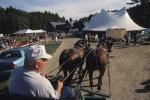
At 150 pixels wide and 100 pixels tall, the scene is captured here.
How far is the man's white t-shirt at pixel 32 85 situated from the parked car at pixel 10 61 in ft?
38.0

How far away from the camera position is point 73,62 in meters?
13.7

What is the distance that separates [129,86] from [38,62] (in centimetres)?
913

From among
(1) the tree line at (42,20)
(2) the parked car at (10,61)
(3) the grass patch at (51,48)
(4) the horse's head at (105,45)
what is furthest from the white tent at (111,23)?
(1) the tree line at (42,20)

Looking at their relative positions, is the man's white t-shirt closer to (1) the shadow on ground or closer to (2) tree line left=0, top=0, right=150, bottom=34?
(1) the shadow on ground

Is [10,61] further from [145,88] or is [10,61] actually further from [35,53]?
[35,53]

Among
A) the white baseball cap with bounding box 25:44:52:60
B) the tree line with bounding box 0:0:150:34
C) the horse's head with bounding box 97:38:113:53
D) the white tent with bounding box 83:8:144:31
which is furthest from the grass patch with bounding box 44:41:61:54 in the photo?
the tree line with bounding box 0:0:150:34

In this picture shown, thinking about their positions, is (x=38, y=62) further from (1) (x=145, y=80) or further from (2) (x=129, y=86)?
(1) (x=145, y=80)

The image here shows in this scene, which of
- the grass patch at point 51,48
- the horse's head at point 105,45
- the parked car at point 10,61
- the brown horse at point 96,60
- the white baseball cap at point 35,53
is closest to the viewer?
the white baseball cap at point 35,53

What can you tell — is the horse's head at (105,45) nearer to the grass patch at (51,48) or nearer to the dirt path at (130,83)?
the dirt path at (130,83)

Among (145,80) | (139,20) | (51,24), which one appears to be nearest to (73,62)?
(145,80)

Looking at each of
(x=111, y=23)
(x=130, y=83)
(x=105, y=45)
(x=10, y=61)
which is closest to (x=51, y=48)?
(x=111, y=23)

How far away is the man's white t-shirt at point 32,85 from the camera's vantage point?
5.30m

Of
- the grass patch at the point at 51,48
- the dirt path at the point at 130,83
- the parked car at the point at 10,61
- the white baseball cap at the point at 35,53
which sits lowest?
the grass patch at the point at 51,48

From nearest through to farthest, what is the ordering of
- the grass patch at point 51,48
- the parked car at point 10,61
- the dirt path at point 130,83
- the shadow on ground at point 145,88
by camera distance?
the dirt path at point 130,83 → the shadow on ground at point 145,88 → the parked car at point 10,61 → the grass patch at point 51,48
